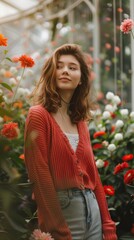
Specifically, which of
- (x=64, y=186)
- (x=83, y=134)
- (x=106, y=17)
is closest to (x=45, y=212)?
(x=64, y=186)

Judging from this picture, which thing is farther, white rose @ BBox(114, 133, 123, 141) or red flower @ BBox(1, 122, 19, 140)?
white rose @ BBox(114, 133, 123, 141)

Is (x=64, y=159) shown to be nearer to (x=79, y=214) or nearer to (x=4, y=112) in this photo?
(x=79, y=214)

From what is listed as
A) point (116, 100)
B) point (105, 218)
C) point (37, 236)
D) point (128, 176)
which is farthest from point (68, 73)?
point (116, 100)

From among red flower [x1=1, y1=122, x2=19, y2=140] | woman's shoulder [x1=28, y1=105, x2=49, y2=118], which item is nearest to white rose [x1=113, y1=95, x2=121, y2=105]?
woman's shoulder [x1=28, y1=105, x2=49, y2=118]

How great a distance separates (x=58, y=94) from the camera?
7.43ft

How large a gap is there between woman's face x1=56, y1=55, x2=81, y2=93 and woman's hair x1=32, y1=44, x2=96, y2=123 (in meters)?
0.02

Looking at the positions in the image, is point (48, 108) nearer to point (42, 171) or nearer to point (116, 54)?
point (42, 171)

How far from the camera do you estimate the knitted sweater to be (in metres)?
1.96

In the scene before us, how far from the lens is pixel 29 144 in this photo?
0.90m

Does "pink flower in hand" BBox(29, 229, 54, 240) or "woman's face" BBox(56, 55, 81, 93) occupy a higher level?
"woman's face" BBox(56, 55, 81, 93)

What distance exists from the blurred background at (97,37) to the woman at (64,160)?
1.56 meters

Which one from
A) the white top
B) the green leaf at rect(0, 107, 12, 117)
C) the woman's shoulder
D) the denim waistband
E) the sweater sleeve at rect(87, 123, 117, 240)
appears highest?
the green leaf at rect(0, 107, 12, 117)

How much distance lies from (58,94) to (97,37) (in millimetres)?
4090

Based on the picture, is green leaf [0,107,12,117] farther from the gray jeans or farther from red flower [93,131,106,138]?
red flower [93,131,106,138]
